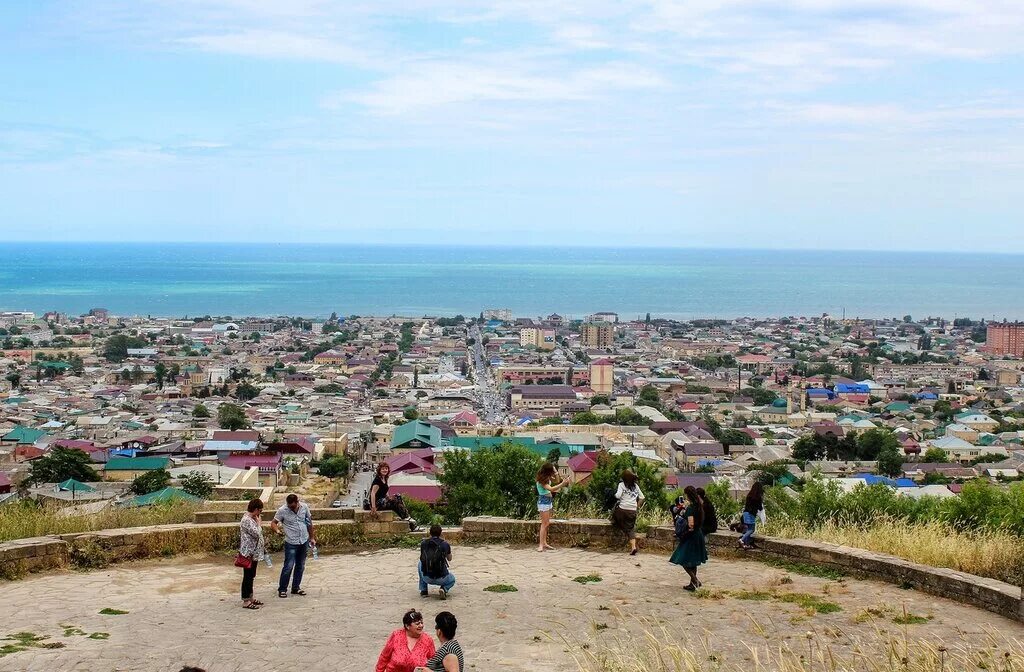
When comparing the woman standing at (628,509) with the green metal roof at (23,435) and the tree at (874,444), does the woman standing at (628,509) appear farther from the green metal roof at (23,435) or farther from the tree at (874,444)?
the green metal roof at (23,435)

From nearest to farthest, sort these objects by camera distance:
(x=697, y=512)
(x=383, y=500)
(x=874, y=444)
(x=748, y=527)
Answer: (x=697, y=512)
(x=748, y=527)
(x=383, y=500)
(x=874, y=444)

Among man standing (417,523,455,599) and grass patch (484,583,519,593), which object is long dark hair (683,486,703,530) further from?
man standing (417,523,455,599)

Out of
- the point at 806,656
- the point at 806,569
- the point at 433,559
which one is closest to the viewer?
the point at 806,656

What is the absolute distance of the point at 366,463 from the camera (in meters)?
30.9

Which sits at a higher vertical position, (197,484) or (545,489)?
(545,489)

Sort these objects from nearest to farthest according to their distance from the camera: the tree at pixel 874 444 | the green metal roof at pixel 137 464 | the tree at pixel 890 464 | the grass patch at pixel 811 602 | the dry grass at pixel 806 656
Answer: the dry grass at pixel 806 656 → the grass patch at pixel 811 602 → the green metal roof at pixel 137 464 → the tree at pixel 890 464 → the tree at pixel 874 444

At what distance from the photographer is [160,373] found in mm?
54969

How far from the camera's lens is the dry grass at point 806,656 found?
14.1ft

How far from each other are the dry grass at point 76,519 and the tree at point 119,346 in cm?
5708

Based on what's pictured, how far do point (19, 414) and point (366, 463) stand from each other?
1742cm

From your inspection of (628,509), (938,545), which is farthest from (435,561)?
(938,545)

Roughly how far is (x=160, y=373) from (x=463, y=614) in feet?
171

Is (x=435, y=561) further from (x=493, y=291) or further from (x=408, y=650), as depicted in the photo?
A: (x=493, y=291)

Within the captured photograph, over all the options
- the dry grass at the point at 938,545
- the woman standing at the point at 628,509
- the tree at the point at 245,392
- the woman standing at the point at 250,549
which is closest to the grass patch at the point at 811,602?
the dry grass at the point at 938,545
